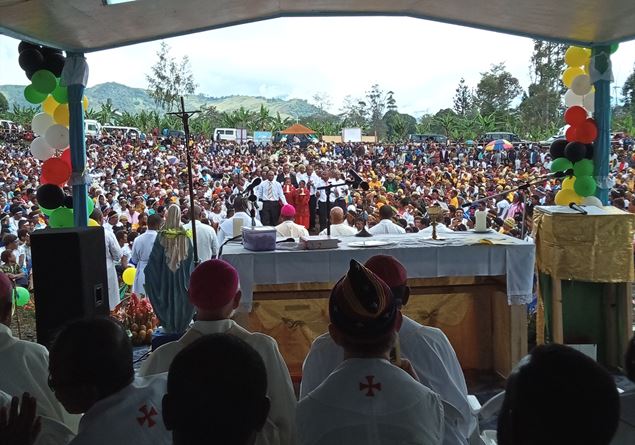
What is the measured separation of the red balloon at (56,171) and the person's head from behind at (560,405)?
16.6 ft

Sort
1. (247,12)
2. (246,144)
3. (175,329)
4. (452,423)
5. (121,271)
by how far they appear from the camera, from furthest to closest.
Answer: (246,144)
(121,271)
(175,329)
(247,12)
(452,423)

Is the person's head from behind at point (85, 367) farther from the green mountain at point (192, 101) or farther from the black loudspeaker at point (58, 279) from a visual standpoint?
the green mountain at point (192, 101)

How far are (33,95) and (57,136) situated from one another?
44 cm

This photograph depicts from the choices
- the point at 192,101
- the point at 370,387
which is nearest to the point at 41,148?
the point at 370,387

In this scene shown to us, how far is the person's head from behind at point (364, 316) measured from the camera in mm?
1645

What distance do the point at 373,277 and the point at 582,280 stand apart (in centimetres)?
355

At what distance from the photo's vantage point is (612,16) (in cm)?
487

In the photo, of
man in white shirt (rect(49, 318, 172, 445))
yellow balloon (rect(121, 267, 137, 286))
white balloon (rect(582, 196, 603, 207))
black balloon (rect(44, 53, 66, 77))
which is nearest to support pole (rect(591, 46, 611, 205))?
white balloon (rect(582, 196, 603, 207))

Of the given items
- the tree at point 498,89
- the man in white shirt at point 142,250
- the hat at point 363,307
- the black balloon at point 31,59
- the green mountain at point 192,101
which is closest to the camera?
the hat at point 363,307

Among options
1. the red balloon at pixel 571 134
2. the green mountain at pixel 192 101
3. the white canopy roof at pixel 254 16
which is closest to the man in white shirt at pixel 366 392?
the white canopy roof at pixel 254 16

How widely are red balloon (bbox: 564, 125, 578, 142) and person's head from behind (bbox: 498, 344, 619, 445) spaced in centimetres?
494

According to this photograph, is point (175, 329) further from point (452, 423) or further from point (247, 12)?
point (452, 423)

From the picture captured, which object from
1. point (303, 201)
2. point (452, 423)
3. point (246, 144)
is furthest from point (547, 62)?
point (452, 423)

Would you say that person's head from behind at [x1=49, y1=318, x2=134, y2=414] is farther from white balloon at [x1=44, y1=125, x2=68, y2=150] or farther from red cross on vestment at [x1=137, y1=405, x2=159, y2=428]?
white balloon at [x1=44, y1=125, x2=68, y2=150]
